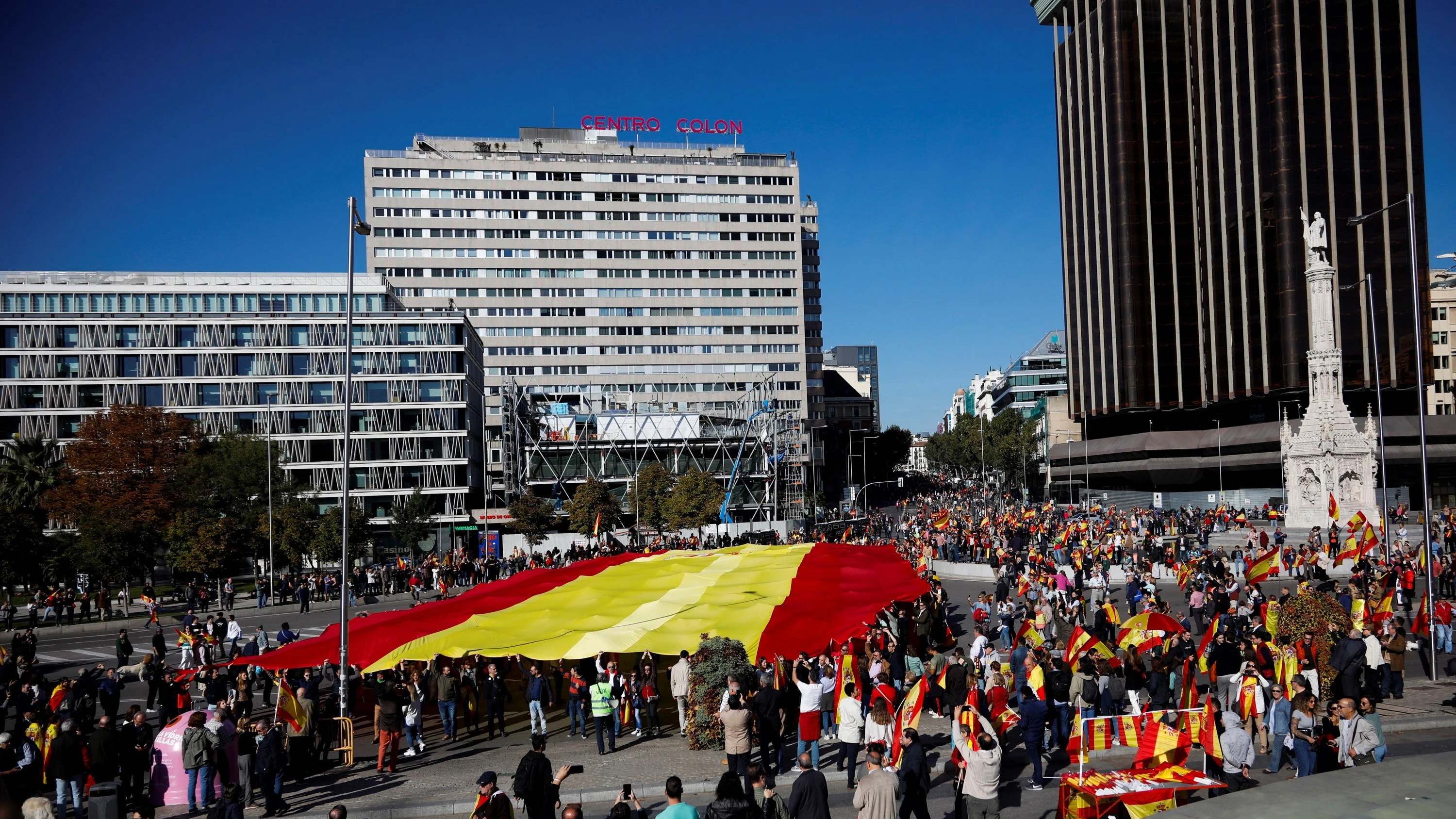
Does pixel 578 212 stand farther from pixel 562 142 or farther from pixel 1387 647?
pixel 1387 647

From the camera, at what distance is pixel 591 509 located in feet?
227

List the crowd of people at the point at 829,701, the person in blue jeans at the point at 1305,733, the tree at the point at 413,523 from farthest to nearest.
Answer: the tree at the point at 413,523, the person in blue jeans at the point at 1305,733, the crowd of people at the point at 829,701

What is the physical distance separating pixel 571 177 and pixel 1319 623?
339 ft

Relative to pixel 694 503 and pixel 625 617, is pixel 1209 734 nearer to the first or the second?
pixel 625 617

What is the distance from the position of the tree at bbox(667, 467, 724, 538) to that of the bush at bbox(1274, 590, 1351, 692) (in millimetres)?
51128

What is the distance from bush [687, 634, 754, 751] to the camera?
17.7m

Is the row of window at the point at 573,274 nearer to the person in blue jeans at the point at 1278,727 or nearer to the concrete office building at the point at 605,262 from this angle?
the concrete office building at the point at 605,262

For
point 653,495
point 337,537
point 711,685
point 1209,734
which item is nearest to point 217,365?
point 337,537

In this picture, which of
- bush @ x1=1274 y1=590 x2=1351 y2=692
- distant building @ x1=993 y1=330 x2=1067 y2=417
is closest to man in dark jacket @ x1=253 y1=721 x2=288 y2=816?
bush @ x1=1274 y1=590 x2=1351 y2=692

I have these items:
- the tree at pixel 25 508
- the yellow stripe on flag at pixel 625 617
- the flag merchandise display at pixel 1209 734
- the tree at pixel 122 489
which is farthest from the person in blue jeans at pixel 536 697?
the tree at pixel 25 508

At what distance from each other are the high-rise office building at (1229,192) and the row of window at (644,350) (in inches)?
1324

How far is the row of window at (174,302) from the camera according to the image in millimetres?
89000

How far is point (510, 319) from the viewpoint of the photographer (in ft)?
364

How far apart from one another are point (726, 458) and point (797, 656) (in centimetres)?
7225
